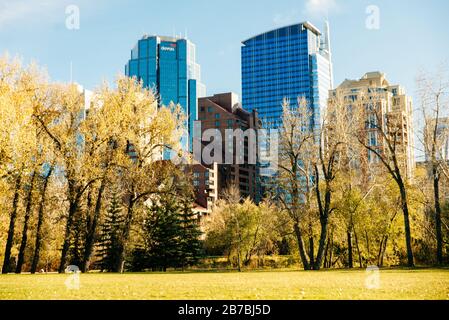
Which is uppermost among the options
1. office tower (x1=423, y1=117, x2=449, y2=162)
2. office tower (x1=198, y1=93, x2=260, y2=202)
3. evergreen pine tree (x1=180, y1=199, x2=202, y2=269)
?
office tower (x1=198, y1=93, x2=260, y2=202)

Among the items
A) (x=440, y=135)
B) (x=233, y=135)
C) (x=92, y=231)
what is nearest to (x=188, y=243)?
(x=92, y=231)

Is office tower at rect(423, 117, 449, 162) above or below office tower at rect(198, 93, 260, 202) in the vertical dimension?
below

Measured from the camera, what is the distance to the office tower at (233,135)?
170m

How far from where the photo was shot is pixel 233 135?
174 metres

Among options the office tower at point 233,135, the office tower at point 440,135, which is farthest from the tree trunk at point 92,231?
the office tower at point 233,135

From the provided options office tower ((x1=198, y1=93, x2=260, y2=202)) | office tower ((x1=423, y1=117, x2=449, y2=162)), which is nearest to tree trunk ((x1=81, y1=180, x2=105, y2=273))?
office tower ((x1=423, y1=117, x2=449, y2=162))

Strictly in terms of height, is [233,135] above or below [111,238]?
above

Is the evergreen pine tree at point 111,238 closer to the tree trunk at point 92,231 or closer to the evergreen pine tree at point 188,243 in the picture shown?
the evergreen pine tree at point 188,243

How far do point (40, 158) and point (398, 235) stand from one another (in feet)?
109

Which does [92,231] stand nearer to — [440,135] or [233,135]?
[440,135]

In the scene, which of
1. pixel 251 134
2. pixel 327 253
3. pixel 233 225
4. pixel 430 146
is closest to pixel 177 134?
pixel 430 146

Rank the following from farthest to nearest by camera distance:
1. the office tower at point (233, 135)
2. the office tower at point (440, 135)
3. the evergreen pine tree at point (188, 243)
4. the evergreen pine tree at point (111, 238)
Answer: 1. the office tower at point (233, 135)
2. the evergreen pine tree at point (188, 243)
3. the evergreen pine tree at point (111, 238)
4. the office tower at point (440, 135)

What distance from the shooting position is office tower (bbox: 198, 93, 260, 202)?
169875 millimetres

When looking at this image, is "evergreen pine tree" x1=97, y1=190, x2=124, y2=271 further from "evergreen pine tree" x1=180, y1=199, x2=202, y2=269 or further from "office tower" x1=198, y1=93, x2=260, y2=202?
"office tower" x1=198, y1=93, x2=260, y2=202
